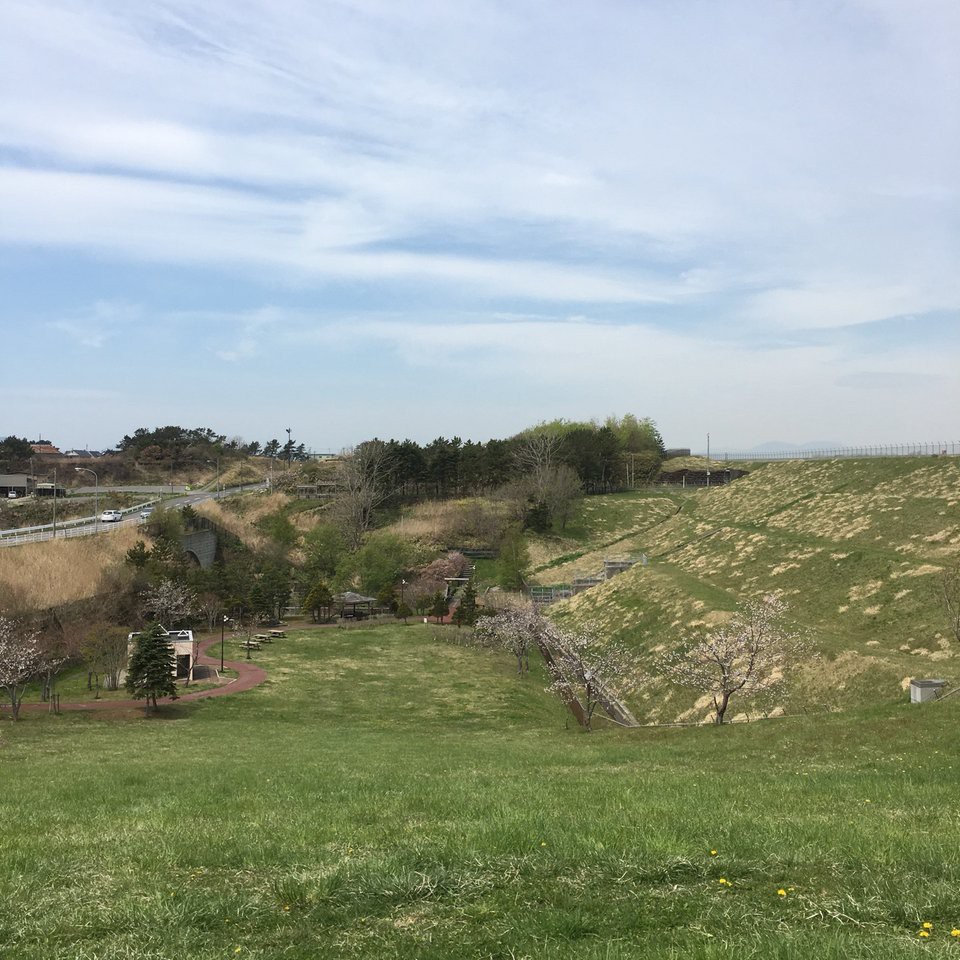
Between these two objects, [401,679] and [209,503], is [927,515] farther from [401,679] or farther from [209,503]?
[209,503]

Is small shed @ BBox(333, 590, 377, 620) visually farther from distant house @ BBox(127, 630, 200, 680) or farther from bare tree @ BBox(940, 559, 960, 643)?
bare tree @ BBox(940, 559, 960, 643)

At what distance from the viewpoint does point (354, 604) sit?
82.4 metres

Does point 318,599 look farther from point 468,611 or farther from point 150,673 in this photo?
point 150,673

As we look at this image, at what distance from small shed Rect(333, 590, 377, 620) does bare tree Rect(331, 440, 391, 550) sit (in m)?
20.6

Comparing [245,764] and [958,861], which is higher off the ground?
[958,861]

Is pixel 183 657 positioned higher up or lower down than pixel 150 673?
lower down

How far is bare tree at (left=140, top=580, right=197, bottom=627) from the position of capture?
2638 inches

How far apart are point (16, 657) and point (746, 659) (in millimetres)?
39011


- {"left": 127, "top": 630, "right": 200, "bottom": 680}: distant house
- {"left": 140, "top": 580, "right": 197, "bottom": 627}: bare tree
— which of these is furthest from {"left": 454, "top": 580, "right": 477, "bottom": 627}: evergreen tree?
{"left": 127, "top": 630, "right": 200, "bottom": 680}: distant house

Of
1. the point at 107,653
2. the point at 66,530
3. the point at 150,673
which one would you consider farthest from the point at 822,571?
the point at 66,530

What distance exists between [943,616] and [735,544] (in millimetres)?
32086

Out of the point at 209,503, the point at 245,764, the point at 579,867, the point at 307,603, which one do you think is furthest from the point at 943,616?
the point at 209,503

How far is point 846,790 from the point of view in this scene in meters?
13.0

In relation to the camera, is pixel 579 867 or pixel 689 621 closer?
pixel 579 867
